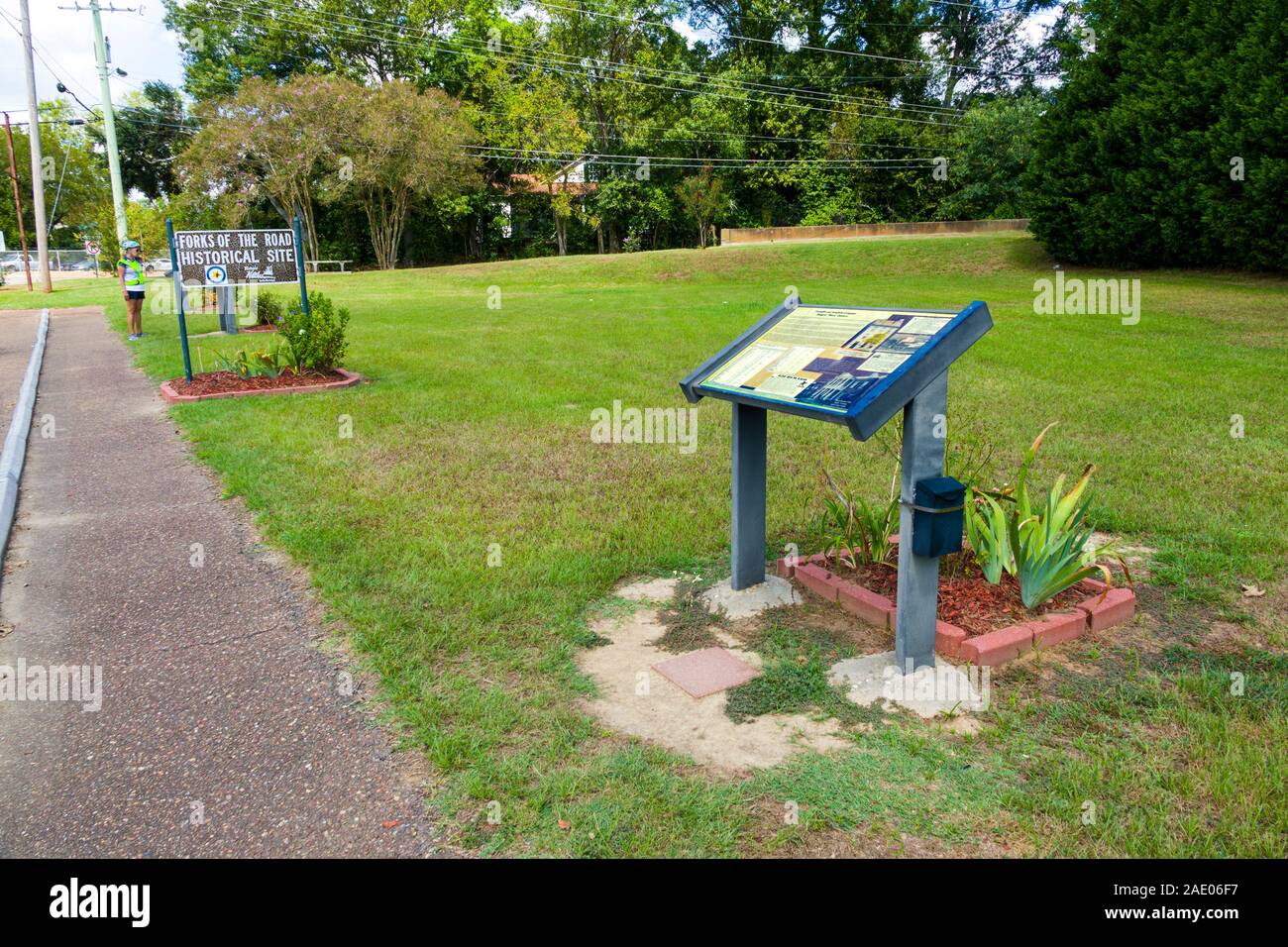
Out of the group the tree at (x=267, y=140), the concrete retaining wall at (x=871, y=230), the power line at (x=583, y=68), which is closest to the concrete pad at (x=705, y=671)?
the concrete retaining wall at (x=871, y=230)

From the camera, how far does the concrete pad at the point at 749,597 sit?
4602mm

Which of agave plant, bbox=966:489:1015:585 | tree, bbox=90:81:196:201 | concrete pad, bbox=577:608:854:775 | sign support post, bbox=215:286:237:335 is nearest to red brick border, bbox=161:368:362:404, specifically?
sign support post, bbox=215:286:237:335

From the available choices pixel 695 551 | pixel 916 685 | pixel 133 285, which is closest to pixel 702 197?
pixel 133 285

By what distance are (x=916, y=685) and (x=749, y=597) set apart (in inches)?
44.3

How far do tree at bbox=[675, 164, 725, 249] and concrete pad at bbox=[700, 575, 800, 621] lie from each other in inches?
1553

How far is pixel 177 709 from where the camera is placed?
147 inches

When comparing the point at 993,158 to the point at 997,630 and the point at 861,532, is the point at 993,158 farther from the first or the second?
the point at 997,630

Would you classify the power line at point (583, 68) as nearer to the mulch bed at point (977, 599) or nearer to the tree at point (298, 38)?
the tree at point (298, 38)

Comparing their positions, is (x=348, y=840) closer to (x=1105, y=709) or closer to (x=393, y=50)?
(x=1105, y=709)

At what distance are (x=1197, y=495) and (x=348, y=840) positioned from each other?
5.79 meters

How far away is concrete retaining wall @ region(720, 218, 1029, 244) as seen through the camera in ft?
115

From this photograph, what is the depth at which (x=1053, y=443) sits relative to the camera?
7598mm

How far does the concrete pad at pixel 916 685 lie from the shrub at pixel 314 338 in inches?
348

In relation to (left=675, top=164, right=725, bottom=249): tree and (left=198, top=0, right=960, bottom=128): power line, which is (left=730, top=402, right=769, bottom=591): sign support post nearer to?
(left=675, top=164, right=725, bottom=249): tree
